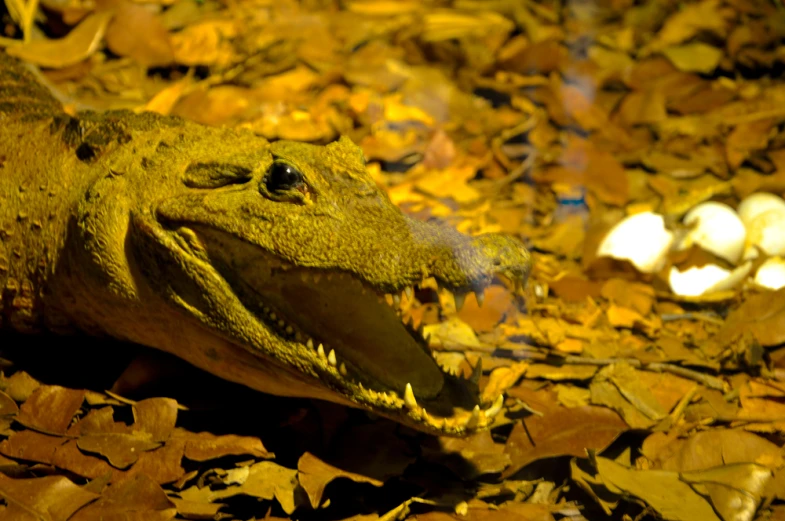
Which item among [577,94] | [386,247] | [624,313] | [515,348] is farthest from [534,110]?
[386,247]

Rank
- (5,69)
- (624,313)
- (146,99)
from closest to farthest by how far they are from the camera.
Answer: (624,313)
(5,69)
(146,99)

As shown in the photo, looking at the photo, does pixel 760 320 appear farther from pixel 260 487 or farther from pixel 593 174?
pixel 260 487

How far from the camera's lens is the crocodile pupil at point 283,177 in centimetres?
212

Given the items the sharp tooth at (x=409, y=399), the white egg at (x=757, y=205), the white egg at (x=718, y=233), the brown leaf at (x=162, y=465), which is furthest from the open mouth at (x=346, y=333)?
the white egg at (x=757, y=205)

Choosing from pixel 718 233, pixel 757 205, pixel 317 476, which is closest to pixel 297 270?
pixel 317 476

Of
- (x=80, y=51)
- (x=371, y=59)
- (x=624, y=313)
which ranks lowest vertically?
(x=624, y=313)

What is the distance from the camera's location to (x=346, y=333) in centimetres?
222

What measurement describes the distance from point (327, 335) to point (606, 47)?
130 inches

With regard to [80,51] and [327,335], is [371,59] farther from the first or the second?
[327,335]

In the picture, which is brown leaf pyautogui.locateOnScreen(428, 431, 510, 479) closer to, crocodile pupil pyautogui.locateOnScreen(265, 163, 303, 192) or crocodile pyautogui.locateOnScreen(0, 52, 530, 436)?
crocodile pyautogui.locateOnScreen(0, 52, 530, 436)

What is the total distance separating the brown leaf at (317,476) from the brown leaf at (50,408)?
785 mm

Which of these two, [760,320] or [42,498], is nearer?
[42,498]

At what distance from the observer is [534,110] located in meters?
4.11

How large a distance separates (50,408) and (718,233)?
2606 millimetres
